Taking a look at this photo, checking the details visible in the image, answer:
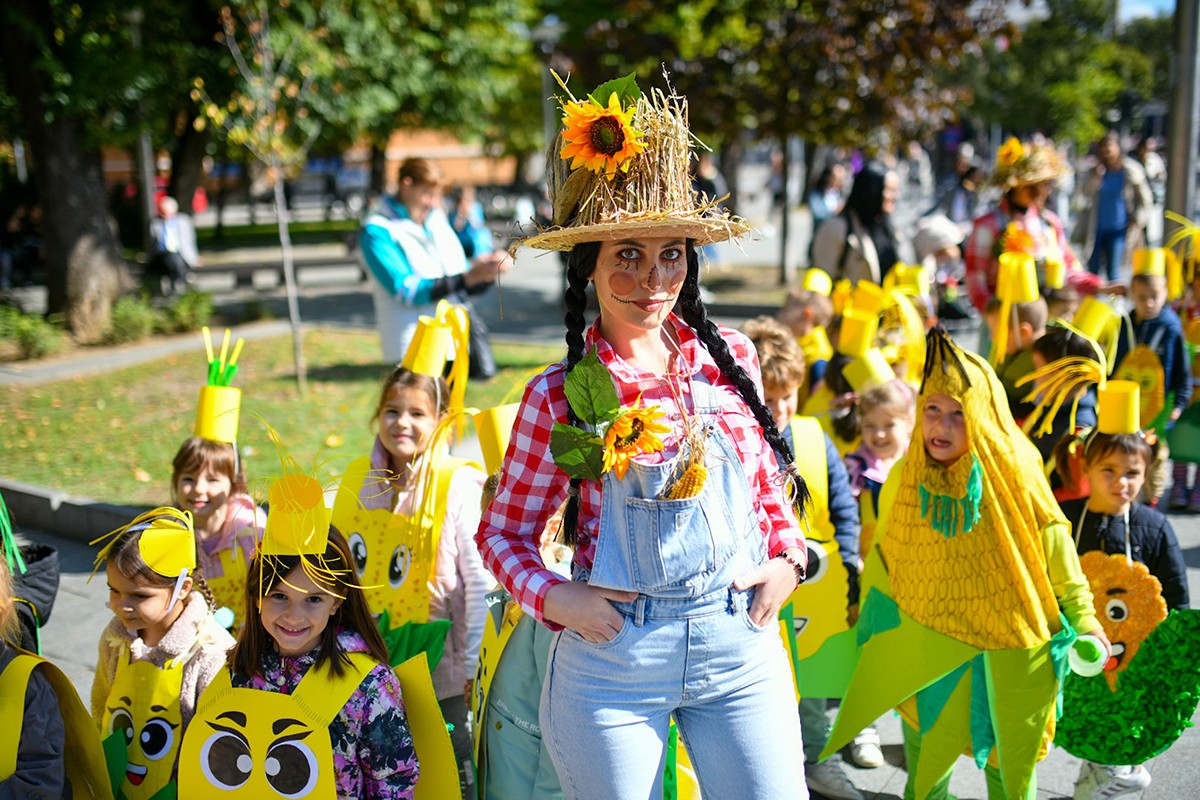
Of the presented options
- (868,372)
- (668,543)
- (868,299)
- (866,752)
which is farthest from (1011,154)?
(668,543)

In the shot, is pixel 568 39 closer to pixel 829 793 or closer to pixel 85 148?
pixel 85 148

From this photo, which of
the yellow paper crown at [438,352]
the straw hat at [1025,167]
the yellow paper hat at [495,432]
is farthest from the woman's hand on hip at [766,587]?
the straw hat at [1025,167]

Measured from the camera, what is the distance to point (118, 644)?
10.7 ft

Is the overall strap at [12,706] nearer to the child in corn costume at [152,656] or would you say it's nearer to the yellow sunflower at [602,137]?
the child in corn costume at [152,656]

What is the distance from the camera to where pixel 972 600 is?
3.24 metres

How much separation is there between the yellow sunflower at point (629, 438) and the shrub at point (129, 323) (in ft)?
35.6

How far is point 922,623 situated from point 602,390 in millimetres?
1592

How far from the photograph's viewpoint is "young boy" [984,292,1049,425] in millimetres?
5004

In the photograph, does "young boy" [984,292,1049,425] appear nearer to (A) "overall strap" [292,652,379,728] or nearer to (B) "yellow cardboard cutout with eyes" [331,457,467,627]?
(B) "yellow cardboard cutout with eyes" [331,457,467,627]

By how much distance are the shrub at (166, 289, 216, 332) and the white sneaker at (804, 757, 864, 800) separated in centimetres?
1026

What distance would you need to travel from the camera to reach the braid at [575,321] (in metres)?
2.41

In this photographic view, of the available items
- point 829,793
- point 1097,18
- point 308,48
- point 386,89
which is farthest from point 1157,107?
point 829,793

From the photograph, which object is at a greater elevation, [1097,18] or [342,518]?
A: [1097,18]

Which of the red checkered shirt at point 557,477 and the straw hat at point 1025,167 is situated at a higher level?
the straw hat at point 1025,167
